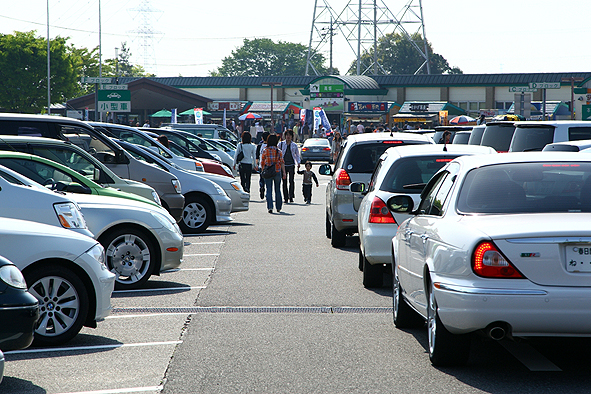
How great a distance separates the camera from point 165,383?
17.2 feet

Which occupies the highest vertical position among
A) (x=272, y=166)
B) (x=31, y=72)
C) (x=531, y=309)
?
(x=31, y=72)

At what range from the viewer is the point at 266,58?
134250mm

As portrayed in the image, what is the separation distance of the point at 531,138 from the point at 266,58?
121408 mm

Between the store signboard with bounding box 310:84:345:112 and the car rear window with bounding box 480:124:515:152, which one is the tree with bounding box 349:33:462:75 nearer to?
the store signboard with bounding box 310:84:345:112

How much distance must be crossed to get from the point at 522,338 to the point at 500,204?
926mm

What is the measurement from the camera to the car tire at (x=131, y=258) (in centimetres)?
912

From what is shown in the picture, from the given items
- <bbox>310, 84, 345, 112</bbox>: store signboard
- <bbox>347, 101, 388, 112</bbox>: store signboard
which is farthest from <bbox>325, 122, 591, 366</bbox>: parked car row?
<bbox>310, 84, 345, 112</bbox>: store signboard

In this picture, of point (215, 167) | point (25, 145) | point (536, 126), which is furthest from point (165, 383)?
point (215, 167)

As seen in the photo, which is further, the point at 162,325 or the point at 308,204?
the point at 308,204

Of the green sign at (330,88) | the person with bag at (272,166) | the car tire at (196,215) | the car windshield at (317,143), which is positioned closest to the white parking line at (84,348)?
the car tire at (196,215)

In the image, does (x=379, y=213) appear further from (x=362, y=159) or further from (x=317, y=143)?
(x=317, y=143)

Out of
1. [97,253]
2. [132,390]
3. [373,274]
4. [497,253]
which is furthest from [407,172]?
[132,390]

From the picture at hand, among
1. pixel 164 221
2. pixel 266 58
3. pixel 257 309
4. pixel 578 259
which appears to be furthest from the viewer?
pixel 266 58

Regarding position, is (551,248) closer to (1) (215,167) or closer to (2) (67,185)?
(2) (67,185)
